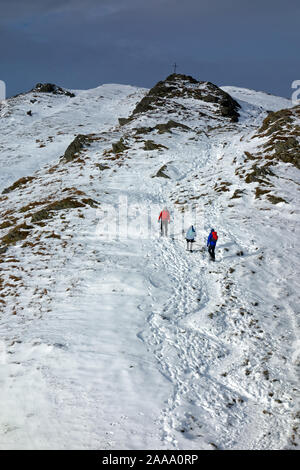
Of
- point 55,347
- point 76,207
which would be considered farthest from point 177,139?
point 55,347

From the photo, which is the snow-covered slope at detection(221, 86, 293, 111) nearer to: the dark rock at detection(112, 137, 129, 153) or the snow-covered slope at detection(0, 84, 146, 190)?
the snow-covered slope at detection(0, 84, 146, 190)

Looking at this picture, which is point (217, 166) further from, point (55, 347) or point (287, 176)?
point (55, 347)

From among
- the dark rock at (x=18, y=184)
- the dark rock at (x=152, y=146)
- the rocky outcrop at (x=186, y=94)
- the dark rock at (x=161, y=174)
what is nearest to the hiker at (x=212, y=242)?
the dark rock at (x=161, y=174)

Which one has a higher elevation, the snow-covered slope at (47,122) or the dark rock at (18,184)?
the snow-covered slope at (47,122)

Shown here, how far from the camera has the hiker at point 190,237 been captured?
17.5 m

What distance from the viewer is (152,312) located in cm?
1295

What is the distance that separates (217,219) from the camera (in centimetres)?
2169

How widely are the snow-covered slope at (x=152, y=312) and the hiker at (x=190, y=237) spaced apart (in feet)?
2.09

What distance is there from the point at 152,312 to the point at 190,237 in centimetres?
611

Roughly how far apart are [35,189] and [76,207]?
1060cm

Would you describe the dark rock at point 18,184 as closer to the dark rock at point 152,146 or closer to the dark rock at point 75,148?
the dark rock at point 75,148

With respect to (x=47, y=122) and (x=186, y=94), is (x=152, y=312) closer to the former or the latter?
(x=47, y=122)

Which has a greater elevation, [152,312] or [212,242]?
[212,242]

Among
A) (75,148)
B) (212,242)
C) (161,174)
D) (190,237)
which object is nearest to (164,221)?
(190,237)
